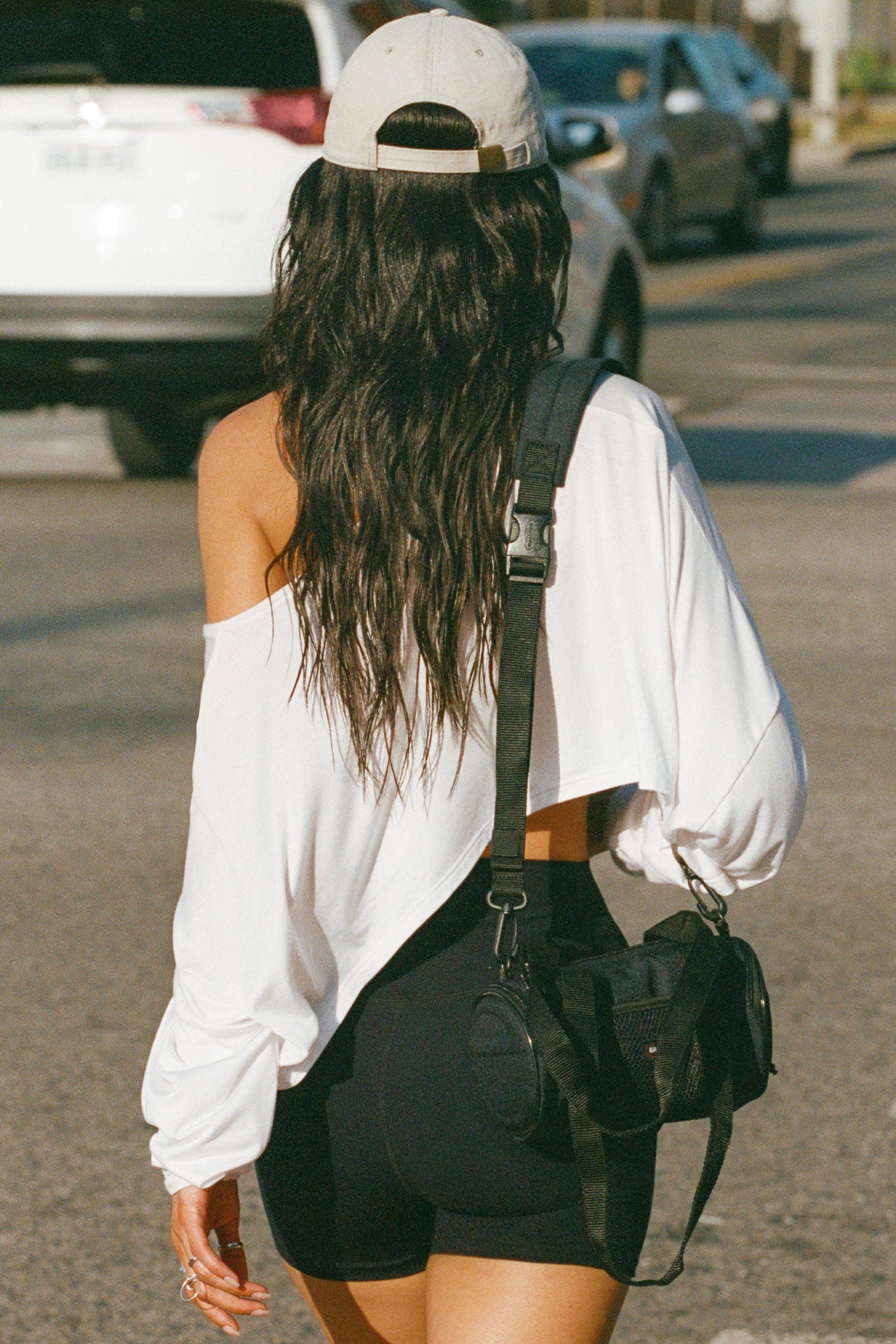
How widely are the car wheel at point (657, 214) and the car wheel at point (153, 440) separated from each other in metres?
10.3

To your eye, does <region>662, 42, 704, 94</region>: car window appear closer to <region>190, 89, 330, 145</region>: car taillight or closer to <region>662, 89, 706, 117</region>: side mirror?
<region>662, 89, 706, 117</region>: side mirror

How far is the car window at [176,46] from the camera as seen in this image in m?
8.09

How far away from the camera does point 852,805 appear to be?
5.33 metres

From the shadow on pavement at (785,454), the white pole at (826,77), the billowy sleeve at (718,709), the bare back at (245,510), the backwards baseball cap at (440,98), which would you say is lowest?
the white pole at (826,77)

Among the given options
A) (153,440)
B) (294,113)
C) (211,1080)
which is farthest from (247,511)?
(153,440)

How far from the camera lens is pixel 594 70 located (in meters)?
19.3

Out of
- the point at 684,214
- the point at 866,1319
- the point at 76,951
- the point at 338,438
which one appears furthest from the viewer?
the point at 684,214

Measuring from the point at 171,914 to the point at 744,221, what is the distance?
59.1 feet

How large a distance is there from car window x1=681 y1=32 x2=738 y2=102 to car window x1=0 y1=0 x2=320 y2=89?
41.6ft

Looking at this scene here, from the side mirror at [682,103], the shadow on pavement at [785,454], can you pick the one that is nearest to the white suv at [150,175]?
the shadow on pavement at [785,454]

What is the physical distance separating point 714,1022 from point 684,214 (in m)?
18.8

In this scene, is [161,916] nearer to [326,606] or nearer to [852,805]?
[852,805]

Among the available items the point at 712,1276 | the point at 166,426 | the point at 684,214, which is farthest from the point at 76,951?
the point at 684,214

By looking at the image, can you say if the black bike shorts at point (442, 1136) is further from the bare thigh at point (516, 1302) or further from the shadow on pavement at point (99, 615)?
the shadow on pavement at point (99, 615)
